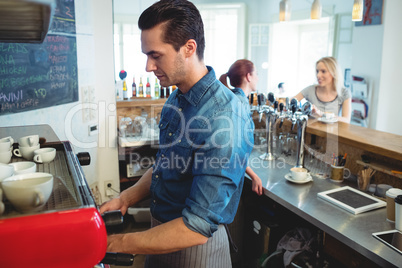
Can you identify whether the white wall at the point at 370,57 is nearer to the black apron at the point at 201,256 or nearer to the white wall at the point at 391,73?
the white wall at the point at 391,73

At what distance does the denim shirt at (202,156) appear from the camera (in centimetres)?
112

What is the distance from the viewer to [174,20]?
1217mm

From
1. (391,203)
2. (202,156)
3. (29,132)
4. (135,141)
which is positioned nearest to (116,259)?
(202,156)

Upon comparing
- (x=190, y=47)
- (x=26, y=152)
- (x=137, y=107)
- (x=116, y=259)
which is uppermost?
(x=190, y=47)

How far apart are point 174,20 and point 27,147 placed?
678mm

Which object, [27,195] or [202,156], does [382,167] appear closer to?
[202,156]

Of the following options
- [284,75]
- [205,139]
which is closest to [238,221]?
[205,139]

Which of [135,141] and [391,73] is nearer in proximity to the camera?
[135,141]

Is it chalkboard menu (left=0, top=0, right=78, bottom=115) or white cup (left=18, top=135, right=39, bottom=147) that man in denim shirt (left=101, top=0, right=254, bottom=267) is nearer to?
white cup (left=18, top=135, right=39, bottom=147)

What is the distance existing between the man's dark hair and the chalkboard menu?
1.55m

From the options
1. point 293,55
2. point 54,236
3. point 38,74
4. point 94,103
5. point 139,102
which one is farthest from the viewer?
point 293,55

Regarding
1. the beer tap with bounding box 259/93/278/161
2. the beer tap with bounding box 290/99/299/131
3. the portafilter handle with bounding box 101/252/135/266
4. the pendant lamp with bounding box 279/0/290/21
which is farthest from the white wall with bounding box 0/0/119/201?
the portafilter handle with bounding box 101/252/135/266

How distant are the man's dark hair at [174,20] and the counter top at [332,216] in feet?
3.62

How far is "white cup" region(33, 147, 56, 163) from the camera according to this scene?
47.2 inches
